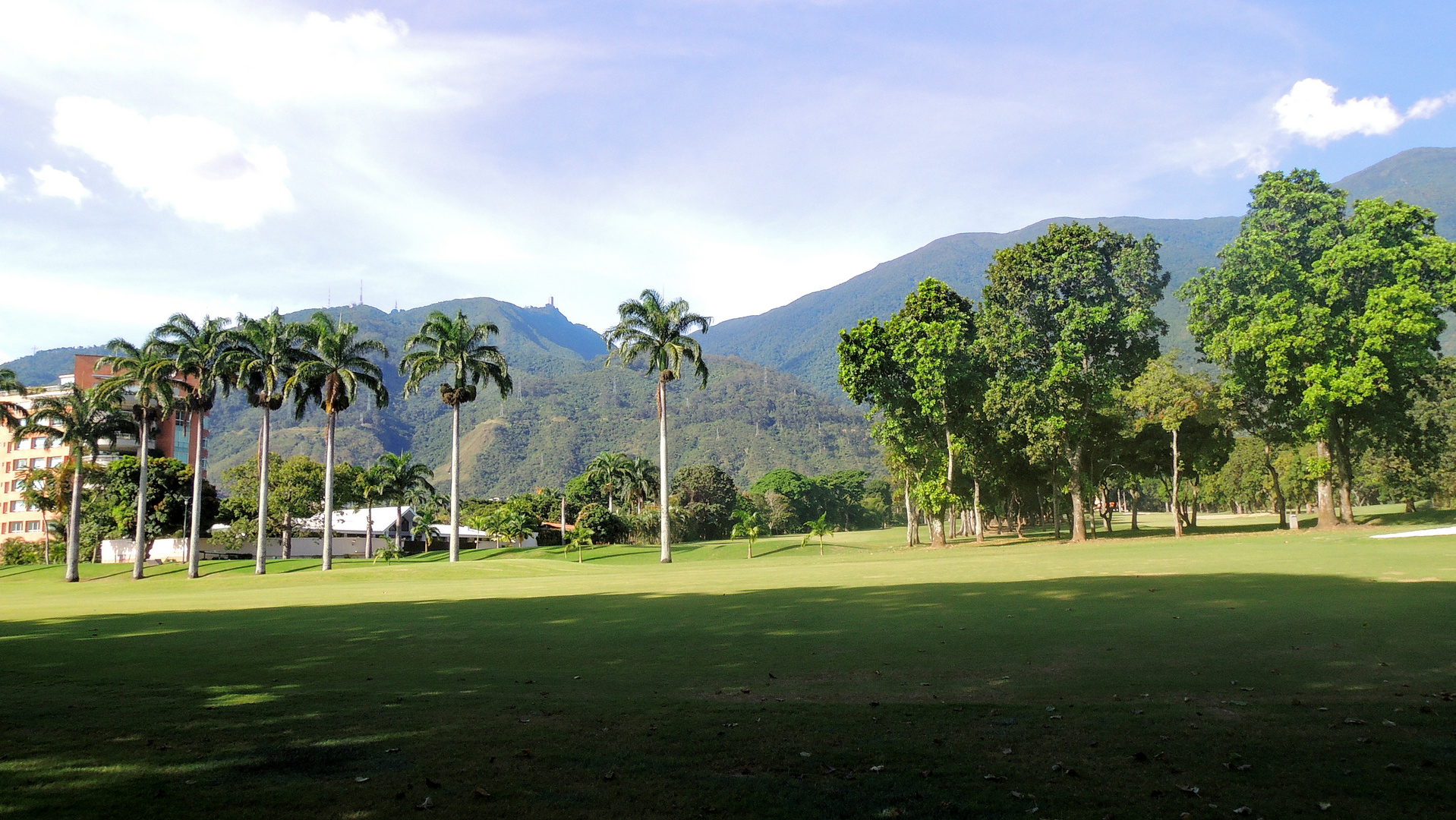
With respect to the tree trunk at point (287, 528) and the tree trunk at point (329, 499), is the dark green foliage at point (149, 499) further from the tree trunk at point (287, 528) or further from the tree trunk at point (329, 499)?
the tree trunk at point (329, 499)

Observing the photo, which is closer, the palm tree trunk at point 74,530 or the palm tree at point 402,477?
the palm tree trunk at point 74,530

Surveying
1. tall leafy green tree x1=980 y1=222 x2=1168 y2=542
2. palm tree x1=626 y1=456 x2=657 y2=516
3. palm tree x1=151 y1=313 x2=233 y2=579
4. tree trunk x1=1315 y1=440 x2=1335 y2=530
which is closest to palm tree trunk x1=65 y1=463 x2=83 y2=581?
palm tree x1=151 y1=313 x2=233 y2=579

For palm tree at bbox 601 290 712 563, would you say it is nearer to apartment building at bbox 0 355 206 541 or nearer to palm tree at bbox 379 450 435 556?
palm tree at bbox 379 450 435 556

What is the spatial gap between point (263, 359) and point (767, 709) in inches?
2124

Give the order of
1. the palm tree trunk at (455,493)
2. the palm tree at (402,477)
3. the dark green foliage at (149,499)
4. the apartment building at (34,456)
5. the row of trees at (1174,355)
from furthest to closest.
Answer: the apartment building at (34,456) < the palm tree at (402,477) < the dark green foliage at (149,499) < the palm tree trunk at (455,493) < the row of trees at (1174,355)

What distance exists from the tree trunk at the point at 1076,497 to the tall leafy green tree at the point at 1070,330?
68 millimetres

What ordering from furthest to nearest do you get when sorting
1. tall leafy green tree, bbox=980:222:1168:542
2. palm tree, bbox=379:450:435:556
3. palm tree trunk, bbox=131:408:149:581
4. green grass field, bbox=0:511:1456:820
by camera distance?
palm tree, bbox=379:450:435:556
palm tree trunk, bbox=131:408:149:581
tall leafy green tree, bbox=980:222:1168:542
green grass field, bbox=0:511:1456:820

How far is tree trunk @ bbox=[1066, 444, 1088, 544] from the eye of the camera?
182 feet

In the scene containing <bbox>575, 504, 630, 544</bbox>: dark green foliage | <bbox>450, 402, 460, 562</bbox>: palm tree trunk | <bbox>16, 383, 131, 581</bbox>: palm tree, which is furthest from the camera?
<bbox>575, 504, 630, 544</bbox>: dark green foliage

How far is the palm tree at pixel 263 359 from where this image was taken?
172 ft

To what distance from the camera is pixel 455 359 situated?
58.1 meters

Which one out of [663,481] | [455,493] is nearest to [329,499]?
[455,493]

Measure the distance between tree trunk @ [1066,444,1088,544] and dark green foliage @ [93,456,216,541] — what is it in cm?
7740

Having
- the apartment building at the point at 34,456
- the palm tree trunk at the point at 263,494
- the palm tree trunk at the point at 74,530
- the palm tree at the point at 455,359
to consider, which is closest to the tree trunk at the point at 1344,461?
the palm tree at the point at 455,359
